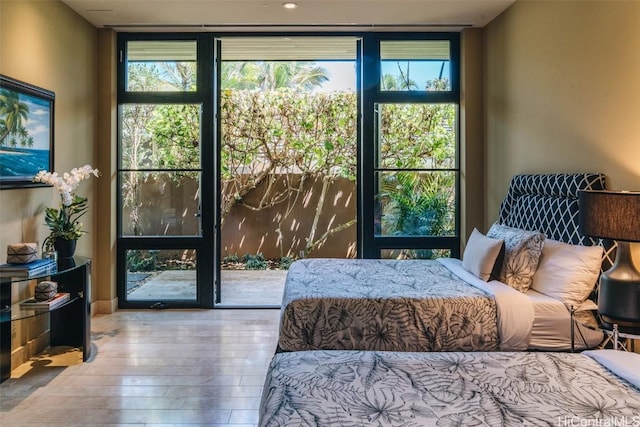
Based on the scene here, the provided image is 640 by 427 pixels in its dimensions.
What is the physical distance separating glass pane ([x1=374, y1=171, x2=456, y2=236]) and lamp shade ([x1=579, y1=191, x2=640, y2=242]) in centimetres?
246

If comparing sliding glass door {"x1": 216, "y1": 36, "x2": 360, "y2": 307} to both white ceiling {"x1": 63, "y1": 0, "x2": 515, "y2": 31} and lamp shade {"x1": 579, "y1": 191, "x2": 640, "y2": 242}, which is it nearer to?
white ceiling {"x1": 63, "y1": 0, "x2": 515, "y2": 31}

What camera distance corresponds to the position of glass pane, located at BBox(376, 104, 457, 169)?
479cm

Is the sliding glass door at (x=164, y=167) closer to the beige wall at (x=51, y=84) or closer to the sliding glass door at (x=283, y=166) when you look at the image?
the beige wall at (x=51, y=84)

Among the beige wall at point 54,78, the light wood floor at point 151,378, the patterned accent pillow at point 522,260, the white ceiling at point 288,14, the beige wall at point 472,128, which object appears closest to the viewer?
the light wood floor at point 151,378

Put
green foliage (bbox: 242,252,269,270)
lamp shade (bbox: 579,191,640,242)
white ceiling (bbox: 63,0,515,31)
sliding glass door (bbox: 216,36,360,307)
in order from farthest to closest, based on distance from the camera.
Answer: green foliage (bbox: 242,252,269,270)
sliding glass door (bbox: 216,36,360,307)
white ceiling (bbox: 63,0,515,31)
lamp shade (bbox: 579,191,640,242)

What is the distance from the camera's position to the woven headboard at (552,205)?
279 centimetres

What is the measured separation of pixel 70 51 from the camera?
400 centimetres

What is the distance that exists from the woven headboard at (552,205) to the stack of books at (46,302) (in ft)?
11.9

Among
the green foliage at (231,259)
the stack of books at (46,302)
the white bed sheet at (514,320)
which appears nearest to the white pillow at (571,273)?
the white bed sheet at (514,320)

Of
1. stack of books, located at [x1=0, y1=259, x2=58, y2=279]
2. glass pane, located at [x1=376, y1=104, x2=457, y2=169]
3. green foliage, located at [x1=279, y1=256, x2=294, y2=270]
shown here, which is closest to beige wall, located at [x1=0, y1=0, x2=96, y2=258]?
stack of books, located at [x1=0, y1=259, x2=58, y2=279]

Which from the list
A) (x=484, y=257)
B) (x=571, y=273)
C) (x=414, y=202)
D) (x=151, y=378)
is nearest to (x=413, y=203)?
(x=414, y=202)

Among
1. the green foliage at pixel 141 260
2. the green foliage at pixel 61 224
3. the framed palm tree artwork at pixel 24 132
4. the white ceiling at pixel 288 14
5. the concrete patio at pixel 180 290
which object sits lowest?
the concrete patio at pixel 180 290

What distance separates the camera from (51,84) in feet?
12.1

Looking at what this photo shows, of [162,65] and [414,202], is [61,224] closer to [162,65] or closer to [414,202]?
[162,65]
